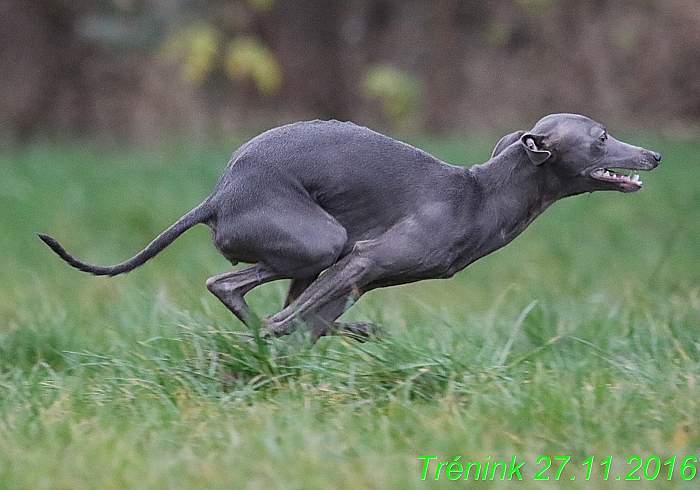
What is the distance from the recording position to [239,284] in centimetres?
439

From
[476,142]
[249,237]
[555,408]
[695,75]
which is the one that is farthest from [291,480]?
[695,75]

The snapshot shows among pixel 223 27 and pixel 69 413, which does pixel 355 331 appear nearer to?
pixel 69 413

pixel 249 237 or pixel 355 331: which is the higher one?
pixel 249 237

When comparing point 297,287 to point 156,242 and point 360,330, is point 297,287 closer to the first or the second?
point 360,330

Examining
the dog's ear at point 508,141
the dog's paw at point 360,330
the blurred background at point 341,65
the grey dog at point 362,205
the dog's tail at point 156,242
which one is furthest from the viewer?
the blurred background at point 341,65

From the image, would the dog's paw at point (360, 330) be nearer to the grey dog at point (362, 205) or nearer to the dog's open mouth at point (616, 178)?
the grey dog at point (362, 205)

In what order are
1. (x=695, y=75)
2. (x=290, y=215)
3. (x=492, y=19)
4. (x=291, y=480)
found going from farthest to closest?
(x=492, y=19) < (x=695, y=75) < (x=290, y=215) < (x=291, y=480)

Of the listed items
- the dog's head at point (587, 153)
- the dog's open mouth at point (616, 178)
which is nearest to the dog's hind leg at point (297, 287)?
the dog's head at point (587, 153)

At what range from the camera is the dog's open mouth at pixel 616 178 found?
14.3 ft

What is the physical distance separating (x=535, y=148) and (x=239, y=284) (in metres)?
1.30

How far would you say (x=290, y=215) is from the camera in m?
4.23

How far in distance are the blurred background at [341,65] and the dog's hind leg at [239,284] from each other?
13.2 meters

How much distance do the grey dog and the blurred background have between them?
1297cm

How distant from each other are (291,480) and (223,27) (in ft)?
52.4
